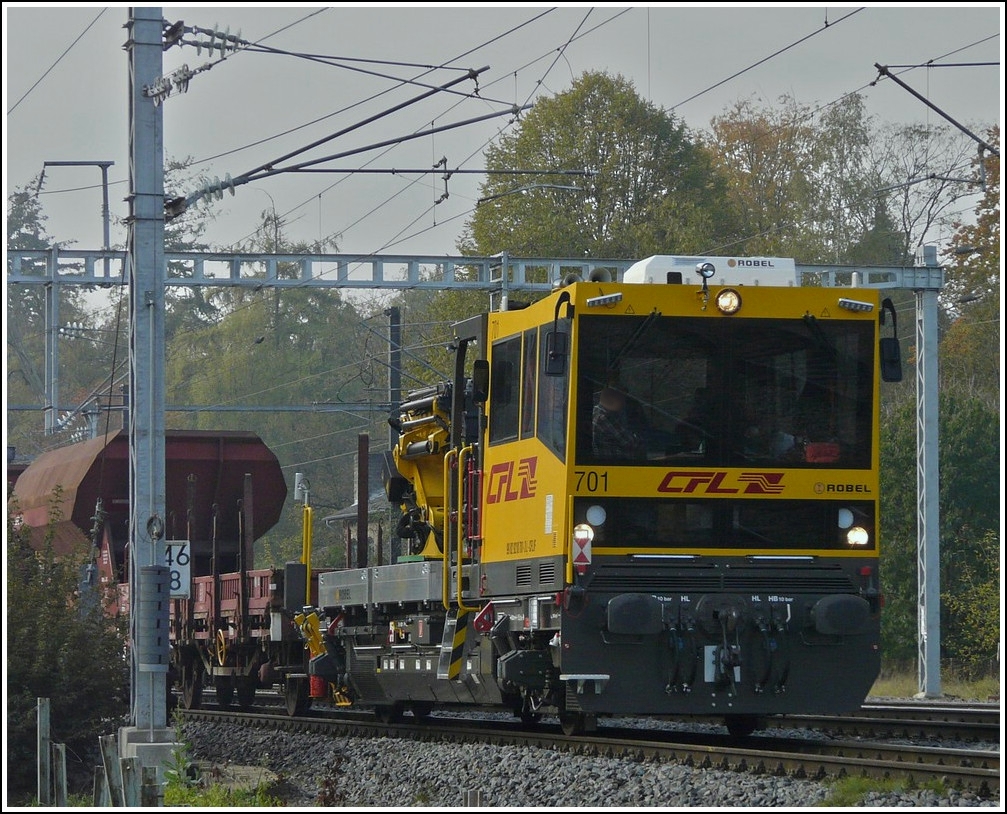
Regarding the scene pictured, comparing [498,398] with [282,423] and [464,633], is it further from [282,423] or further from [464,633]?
[282,423]

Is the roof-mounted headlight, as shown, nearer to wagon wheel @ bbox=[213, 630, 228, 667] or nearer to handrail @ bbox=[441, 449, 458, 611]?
handrail @ bbox=[441, 449, 458, 611]

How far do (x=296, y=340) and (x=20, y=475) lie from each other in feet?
154

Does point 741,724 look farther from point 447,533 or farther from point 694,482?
point 447,533

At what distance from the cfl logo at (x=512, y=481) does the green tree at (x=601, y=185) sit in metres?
32.5

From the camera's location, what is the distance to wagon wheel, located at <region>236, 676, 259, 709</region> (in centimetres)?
2183

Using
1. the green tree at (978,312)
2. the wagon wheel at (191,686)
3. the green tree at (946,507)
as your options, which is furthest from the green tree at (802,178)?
the wagon wheel at (191,686)

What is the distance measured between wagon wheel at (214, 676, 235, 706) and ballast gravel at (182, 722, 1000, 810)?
6510 millimetres

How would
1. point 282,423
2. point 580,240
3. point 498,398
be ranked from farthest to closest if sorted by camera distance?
point 282,423, point 580,240, point 498,398

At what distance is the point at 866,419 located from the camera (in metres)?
13.3

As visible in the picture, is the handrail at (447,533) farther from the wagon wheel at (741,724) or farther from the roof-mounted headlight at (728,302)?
the roof-mounted headlight at (728,302)

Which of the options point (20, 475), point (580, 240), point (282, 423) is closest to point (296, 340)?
point (282, 423)

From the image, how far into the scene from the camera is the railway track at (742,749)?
35.3 feet

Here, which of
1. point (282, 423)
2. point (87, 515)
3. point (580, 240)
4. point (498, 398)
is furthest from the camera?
point (282, 423)

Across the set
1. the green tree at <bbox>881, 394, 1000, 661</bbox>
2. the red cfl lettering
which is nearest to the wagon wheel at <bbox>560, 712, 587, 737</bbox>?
the red cfl lettering
